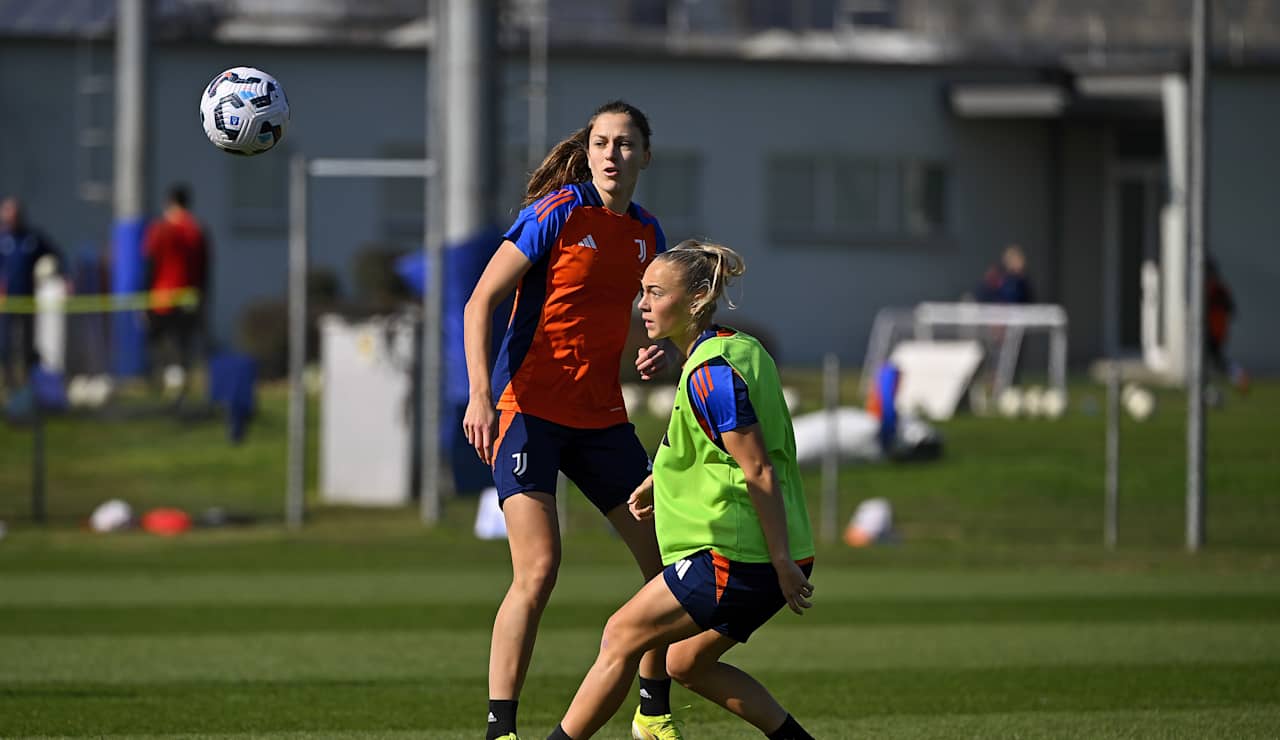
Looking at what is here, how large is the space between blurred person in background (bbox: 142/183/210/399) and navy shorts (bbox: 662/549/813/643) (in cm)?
1852

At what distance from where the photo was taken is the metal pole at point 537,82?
22.9m

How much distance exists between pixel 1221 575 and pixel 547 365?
948 centimetres

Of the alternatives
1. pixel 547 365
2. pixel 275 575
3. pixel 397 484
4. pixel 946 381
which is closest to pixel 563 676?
pixel 547 365

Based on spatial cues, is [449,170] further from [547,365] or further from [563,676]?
[547,365]

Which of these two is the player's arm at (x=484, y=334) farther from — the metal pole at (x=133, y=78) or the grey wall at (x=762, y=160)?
the grey wall at (x=762, y=160)

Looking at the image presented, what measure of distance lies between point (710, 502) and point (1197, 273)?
1121cm

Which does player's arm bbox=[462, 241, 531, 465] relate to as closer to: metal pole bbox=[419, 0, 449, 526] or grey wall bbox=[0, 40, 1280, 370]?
metal pole bbox=[419, 0, 449, 526]

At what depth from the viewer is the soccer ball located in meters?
8.09

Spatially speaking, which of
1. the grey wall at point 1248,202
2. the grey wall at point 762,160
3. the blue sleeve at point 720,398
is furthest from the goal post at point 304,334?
the grey wall at point 1248,202

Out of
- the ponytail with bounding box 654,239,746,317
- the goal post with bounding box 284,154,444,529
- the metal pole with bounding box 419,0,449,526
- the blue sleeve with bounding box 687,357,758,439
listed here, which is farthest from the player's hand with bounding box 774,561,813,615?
the metal pole with bounding box 419,0,449,526

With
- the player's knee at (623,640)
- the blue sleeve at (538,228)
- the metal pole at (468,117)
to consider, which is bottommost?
the player's knee at (623,640)

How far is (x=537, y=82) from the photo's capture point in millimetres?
28453

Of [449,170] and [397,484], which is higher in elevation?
[449,170]

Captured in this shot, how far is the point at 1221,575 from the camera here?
15.2 m
